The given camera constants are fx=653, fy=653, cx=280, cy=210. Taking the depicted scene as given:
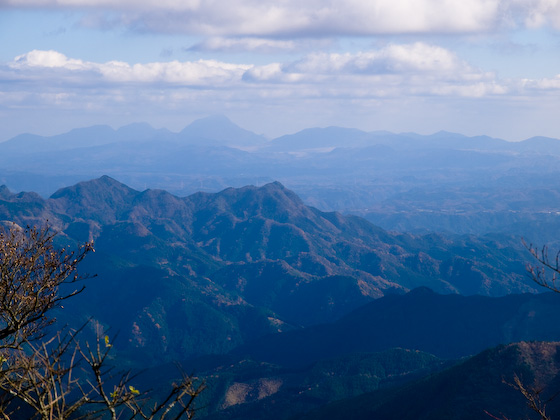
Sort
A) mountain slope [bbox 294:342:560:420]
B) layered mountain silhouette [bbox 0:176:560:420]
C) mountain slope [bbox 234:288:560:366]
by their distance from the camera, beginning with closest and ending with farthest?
mountain slope [bbox 294:342:560:420] < layered mountain silhouette [bbox 0:176:560:420] < mountain slope [bbox 234:288:560:366]

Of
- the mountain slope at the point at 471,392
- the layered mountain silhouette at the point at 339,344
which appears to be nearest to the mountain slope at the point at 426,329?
the layered mountain silhouette at the point at 339,344

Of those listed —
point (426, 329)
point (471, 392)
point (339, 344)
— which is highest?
point (471, 392)

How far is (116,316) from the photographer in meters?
191

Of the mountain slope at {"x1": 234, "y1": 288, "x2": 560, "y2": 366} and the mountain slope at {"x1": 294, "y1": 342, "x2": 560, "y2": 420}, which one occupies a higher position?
the mountain slope at {"x1": 294, "y1": 342, "x2": 560, "y2": 420}

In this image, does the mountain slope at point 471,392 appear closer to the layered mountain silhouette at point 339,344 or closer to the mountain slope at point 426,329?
the layered mountain silhouette at point 339,344

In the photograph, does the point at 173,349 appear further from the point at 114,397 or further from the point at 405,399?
the point at 114,397

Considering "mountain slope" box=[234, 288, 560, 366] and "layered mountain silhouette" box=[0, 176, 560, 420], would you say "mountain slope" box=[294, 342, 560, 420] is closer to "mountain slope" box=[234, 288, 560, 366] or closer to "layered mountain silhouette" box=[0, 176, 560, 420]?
"layered mountain silhouette" box=[0, 176, 560, 420]

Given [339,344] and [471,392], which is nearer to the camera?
[471,392]

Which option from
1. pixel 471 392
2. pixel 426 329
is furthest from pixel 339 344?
pixel 471 392

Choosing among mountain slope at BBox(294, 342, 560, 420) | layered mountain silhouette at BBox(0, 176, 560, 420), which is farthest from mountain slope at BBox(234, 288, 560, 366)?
mountain slope at BBox(294, 342, 560, 420)

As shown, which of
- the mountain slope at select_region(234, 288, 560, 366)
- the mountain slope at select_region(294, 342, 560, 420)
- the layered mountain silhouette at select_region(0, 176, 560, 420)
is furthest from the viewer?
the mountain slope at select_region(234, 288, 560, 366)

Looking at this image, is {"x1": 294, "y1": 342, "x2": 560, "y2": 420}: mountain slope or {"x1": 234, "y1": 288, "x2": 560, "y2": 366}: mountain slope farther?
{"x1": 234, "y1": 288, "x2": 560, "y2": 366}: mountain slope

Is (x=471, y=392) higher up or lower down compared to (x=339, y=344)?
higher up

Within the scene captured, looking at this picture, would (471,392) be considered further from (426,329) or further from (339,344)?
(339,344)
